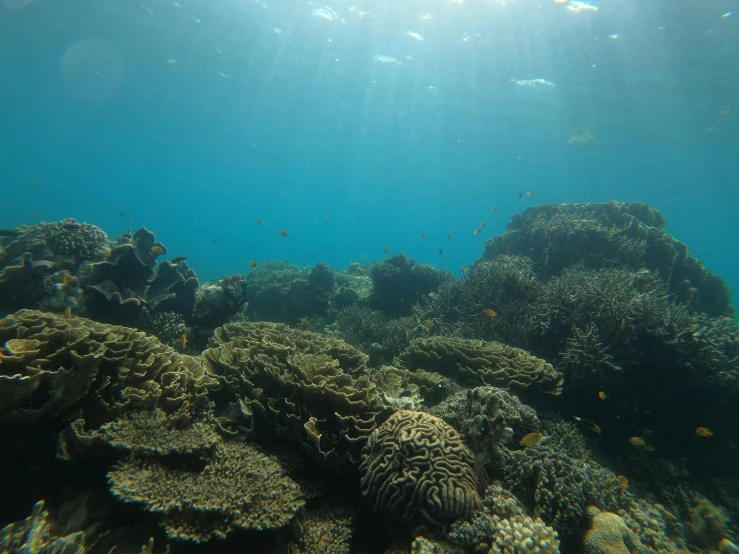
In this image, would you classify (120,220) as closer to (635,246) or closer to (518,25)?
(518,25)

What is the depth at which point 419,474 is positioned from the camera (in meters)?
3.95

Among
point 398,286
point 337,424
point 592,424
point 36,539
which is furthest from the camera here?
point 398,286

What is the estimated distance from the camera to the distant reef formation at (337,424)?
137 inches

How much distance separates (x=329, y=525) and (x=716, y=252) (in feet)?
658

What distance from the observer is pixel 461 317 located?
36.1 feet

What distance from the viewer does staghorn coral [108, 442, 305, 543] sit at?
3236 millimetres

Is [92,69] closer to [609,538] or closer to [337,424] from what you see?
[337,424]

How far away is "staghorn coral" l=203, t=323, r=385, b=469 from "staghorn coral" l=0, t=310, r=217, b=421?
0.56 m

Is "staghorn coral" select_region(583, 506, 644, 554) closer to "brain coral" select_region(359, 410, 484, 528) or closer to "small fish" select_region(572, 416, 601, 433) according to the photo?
"brain coral" select_region(359, 410, 484, 528)

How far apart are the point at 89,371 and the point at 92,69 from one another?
173ft

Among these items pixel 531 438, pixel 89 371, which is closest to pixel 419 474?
pixel 531 438

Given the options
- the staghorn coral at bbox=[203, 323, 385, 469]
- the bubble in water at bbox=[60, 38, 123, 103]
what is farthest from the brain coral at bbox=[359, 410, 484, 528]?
the bubble in water at bbox=[60, 38, 123, 103]

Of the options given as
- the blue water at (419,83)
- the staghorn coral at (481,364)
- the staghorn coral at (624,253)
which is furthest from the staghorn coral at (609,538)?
the blue water at (419,83)

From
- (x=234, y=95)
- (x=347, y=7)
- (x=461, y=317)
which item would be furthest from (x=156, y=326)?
(x=234, y=95)
